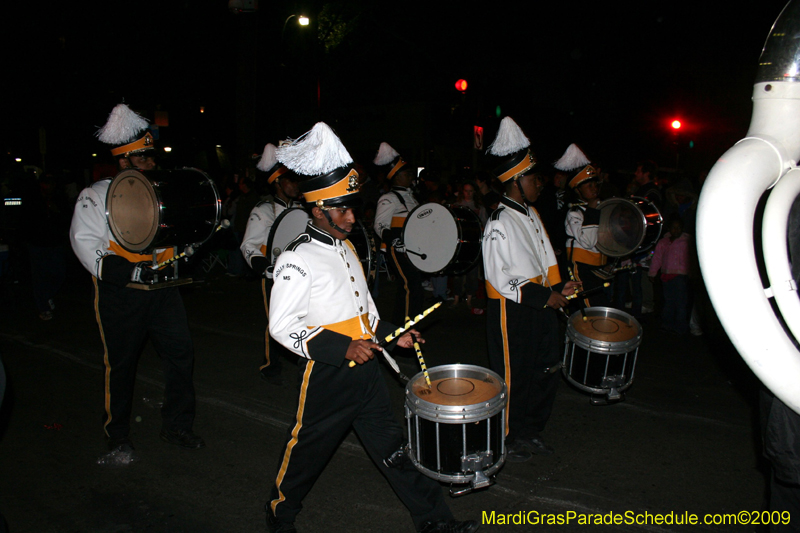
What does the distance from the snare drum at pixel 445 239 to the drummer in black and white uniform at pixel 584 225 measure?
96cm

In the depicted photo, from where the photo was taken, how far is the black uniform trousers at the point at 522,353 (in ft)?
12.5

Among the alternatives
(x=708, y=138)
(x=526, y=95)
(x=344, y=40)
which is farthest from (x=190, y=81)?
(x=708, y=138)

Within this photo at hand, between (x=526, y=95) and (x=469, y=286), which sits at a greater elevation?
(x=526, y=95)

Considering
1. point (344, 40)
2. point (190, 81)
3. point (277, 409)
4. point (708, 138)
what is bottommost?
point (277, 409)

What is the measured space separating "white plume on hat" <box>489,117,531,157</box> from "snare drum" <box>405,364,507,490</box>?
73.5 inches

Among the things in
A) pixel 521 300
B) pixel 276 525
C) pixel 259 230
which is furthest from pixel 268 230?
pixel 276 525

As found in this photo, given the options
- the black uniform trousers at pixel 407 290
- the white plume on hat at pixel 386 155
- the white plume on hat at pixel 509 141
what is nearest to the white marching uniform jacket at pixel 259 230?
the black uniform trousers at pixel 407 290

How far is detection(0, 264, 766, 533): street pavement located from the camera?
3.28m

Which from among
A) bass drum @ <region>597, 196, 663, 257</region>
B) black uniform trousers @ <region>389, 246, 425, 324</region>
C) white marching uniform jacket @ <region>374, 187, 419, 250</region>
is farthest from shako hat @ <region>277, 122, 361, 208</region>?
white marching uniform jacket @ <region>374, 187, 419, 250</region>

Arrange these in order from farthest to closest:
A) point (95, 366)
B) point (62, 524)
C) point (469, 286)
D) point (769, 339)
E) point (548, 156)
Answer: point (548, 156) < point (469, 286) < point (95, 366) < point (62, 524) < point (769, 339)

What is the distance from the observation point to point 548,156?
1016 inches

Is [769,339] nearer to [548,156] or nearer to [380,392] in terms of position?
[380,392]

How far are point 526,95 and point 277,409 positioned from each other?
24.3 m

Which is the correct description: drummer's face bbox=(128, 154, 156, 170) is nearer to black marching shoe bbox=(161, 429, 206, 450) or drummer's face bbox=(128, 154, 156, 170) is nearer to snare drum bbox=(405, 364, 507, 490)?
black marching shoe bbox=(161, 429, 206, 450)
